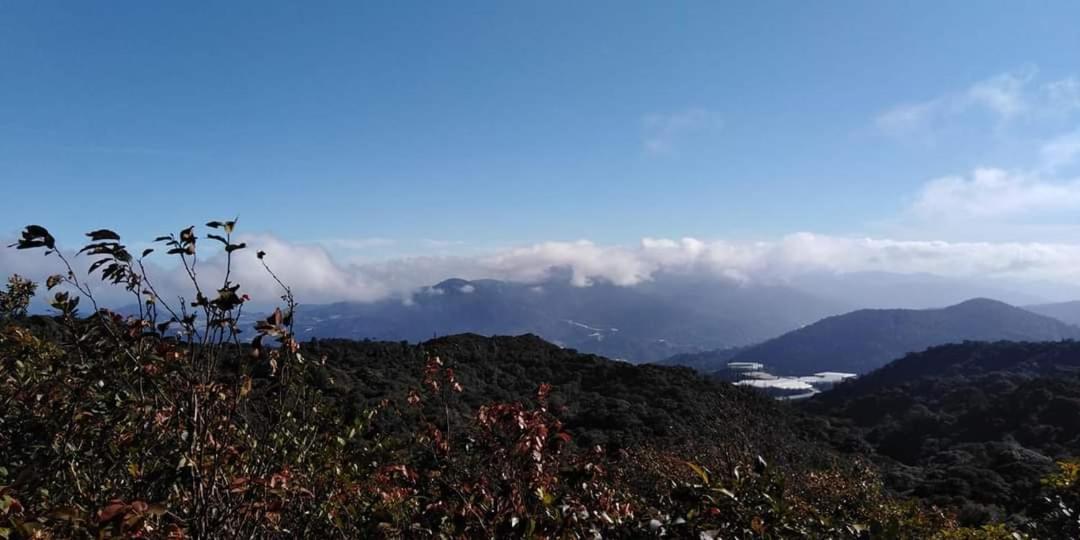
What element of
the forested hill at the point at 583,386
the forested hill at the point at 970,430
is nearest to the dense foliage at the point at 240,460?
the forested hill at the point at 970,430

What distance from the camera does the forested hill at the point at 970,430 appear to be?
3475 cm

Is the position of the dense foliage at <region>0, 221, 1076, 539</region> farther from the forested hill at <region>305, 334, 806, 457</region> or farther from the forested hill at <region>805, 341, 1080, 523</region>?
the forested hill at <region>305, 334, 806, 457</region>

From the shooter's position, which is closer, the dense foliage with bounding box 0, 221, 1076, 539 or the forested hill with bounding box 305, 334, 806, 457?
the dense foliage with bounding box 0, 221, 1076, 539

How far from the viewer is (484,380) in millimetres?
45062

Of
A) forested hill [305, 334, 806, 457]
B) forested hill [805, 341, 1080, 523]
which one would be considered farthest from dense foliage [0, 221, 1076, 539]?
forested hill [305, 334, 806, 457]

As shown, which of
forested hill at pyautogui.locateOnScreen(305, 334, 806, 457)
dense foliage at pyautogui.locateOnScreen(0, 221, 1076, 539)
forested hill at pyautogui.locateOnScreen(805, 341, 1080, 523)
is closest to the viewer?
dense foliage at pyautogui.locateOnScreen(0, 221, 1076, 539)

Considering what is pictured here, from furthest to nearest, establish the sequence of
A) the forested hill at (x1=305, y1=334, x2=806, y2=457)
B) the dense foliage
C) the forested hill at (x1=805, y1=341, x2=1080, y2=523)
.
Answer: the forested hill at (x1=305, y1=334, x2=806, y2=457) < the forested hill at (x1=805, y1=341, x2=1080, y2=523) < the dense foliage

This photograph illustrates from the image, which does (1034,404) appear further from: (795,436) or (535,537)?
(535,537)

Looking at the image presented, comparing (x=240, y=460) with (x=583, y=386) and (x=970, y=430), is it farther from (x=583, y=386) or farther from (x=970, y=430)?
(x=970, y=430)

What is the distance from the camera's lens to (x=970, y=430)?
61125mm

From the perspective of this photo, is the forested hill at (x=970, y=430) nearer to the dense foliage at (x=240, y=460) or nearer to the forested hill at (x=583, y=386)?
the dense foliage at (x=240, y=460)

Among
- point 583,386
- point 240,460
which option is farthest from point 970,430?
point 240,460

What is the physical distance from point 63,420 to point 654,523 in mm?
3936

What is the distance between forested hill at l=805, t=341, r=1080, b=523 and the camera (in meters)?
34.8
